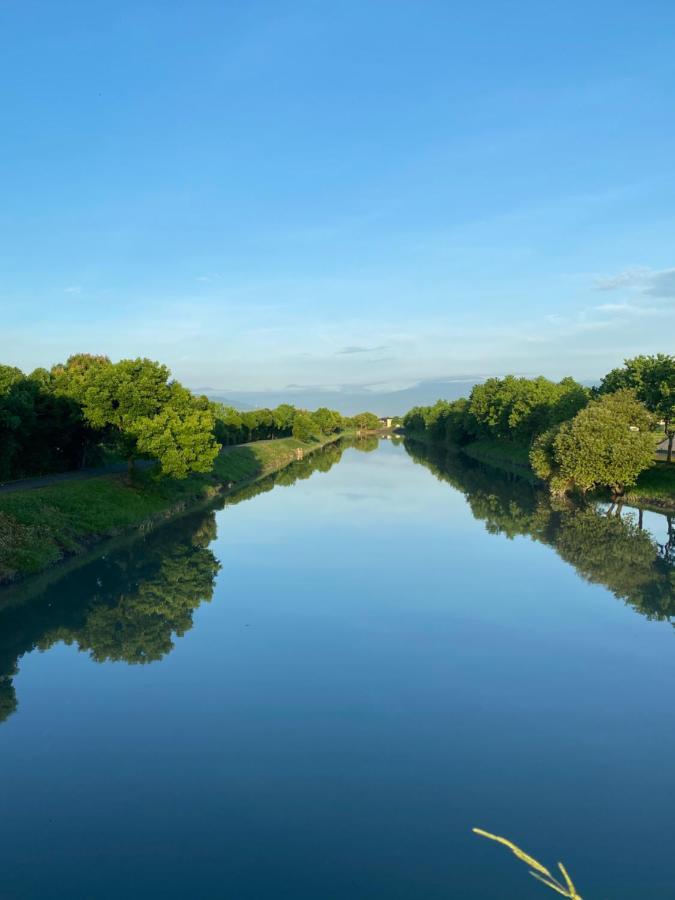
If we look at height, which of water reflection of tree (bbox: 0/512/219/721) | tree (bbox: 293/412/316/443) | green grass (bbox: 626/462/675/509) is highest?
tree (bbox: 293/412/316/443)

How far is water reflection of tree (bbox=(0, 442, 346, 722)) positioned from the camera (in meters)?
26.6

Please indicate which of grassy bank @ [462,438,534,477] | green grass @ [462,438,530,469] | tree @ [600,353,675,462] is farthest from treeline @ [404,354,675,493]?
green grass @ [462,438,530,469]

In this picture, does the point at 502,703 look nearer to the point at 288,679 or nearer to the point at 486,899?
the point at 288,679

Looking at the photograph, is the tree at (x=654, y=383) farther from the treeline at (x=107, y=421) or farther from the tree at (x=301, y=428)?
the tree at (x=301, y=428)

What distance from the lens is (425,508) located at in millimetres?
64688

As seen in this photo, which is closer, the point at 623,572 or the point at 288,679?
the point at 288,679

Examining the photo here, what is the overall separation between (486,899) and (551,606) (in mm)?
20727

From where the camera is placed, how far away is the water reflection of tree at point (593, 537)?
114ft

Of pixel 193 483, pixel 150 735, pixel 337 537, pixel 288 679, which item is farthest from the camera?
pixel 193 483

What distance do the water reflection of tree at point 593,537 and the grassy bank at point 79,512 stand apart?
92.0 ft

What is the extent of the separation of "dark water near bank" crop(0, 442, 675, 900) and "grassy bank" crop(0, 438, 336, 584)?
263 centimetres

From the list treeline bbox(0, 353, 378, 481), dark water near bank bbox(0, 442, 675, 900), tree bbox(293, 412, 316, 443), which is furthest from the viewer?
tree bbox(293, 412, 316, 443)

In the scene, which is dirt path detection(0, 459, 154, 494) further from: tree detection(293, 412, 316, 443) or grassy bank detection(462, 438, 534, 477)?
tree detection(293, 412, 316, 443)

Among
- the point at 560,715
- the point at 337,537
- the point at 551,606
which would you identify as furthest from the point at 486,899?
the point at 337,537
